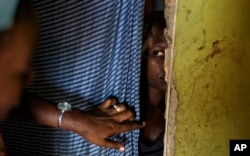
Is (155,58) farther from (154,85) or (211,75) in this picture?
(211,75)

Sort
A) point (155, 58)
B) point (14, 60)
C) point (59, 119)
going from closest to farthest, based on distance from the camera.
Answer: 1. point (14, 60)
2. point (59, 119)
3. point (155, 58)

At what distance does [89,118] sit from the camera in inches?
60.7

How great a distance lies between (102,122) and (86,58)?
8.5 inches

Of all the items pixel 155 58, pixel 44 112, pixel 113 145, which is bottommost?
pixel 113 145

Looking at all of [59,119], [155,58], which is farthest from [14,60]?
[155,58]

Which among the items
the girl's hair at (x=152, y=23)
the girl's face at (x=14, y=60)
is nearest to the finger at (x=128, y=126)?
the girl's hair at (x=152, y=23)

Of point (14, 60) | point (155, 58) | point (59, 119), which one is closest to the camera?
point (14, 60)

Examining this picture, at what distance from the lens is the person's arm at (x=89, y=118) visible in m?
1.54

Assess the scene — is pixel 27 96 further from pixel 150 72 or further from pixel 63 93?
pixel 150 72

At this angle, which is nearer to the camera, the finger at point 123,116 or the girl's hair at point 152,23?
the finger at point 123,116

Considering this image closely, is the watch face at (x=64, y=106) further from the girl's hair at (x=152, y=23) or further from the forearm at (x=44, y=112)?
the girl's hair at (x=152, y=23)

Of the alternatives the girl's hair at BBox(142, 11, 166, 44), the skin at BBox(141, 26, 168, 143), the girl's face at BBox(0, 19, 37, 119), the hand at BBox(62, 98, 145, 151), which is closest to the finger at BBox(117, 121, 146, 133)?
the hand at BBox(62, 98, 145, 151)

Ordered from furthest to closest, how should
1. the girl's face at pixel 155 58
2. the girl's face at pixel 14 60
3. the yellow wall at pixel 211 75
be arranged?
the girl's face at pixel 155 58 → the yellow wall at pixel 211 75 → the girl's face at pixel 14 60

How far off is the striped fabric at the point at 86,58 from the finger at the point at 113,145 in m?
0.03
